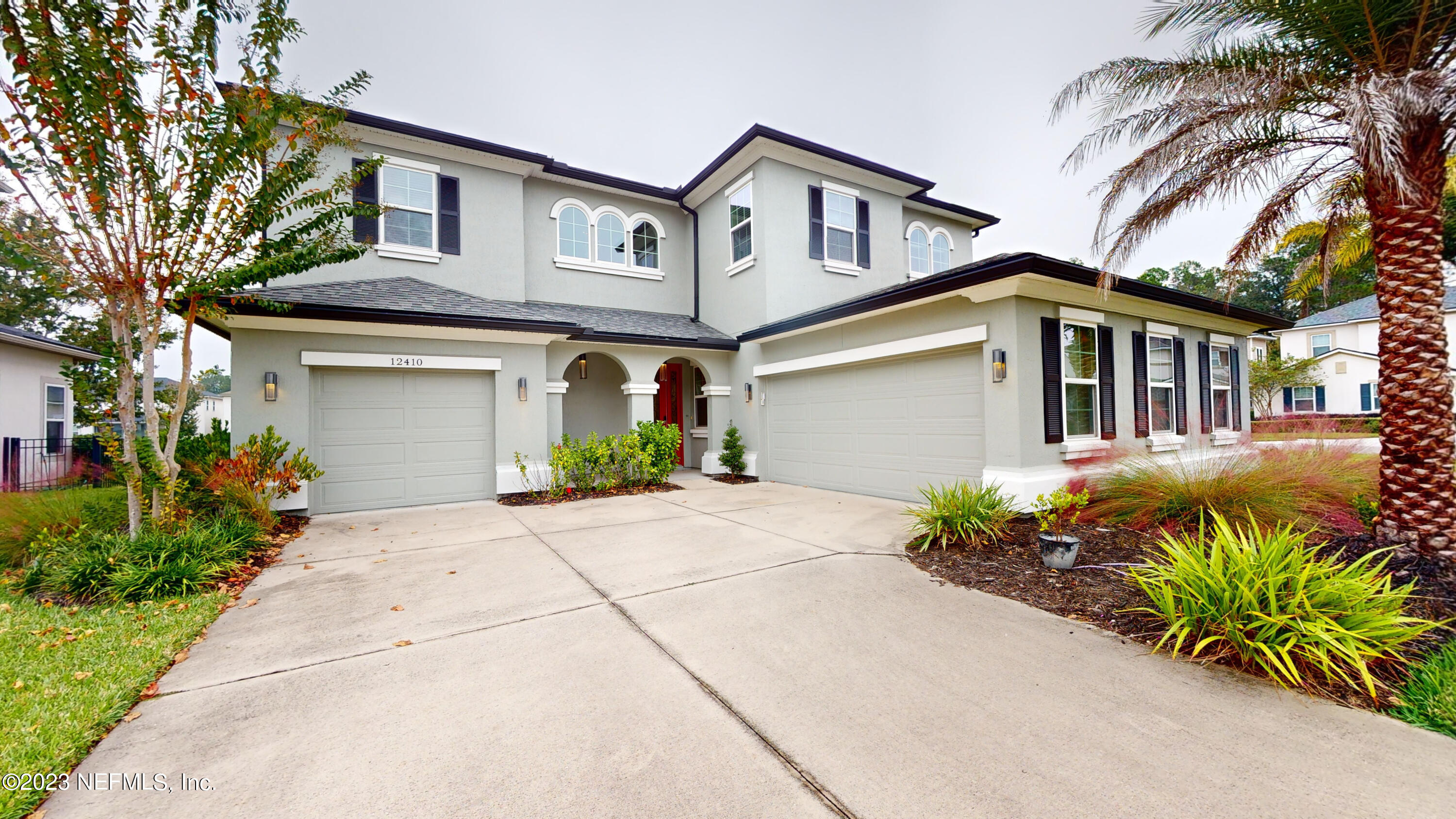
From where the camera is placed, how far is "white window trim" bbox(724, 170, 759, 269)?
11.4 m

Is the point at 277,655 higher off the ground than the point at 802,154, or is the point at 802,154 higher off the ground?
the point at 802,154

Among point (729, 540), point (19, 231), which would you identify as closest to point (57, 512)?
point (19, 231)

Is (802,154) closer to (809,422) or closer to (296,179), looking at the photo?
(809,422)

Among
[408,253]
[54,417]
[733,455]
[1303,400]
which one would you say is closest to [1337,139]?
[733,455]

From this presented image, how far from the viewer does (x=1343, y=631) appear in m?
2.92

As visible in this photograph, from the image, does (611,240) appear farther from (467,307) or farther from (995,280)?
(995,280)

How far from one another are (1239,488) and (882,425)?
4.37 m

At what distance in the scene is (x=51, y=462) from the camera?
1203 centimetres

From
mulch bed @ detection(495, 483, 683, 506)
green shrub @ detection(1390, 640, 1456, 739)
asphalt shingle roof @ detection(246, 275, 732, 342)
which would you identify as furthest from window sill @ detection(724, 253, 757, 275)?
green shrub @ detection(1390, 640, 1456, 739)

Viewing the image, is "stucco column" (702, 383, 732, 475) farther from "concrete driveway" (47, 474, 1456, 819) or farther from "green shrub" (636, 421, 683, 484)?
"concrete driveway" (47, 474, 1456, 819)

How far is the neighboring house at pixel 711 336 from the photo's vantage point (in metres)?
7.68

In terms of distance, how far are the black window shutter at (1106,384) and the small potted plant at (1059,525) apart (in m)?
1.88

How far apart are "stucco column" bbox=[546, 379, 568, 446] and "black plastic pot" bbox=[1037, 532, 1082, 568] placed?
8017 millimetres

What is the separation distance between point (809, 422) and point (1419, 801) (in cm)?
864
